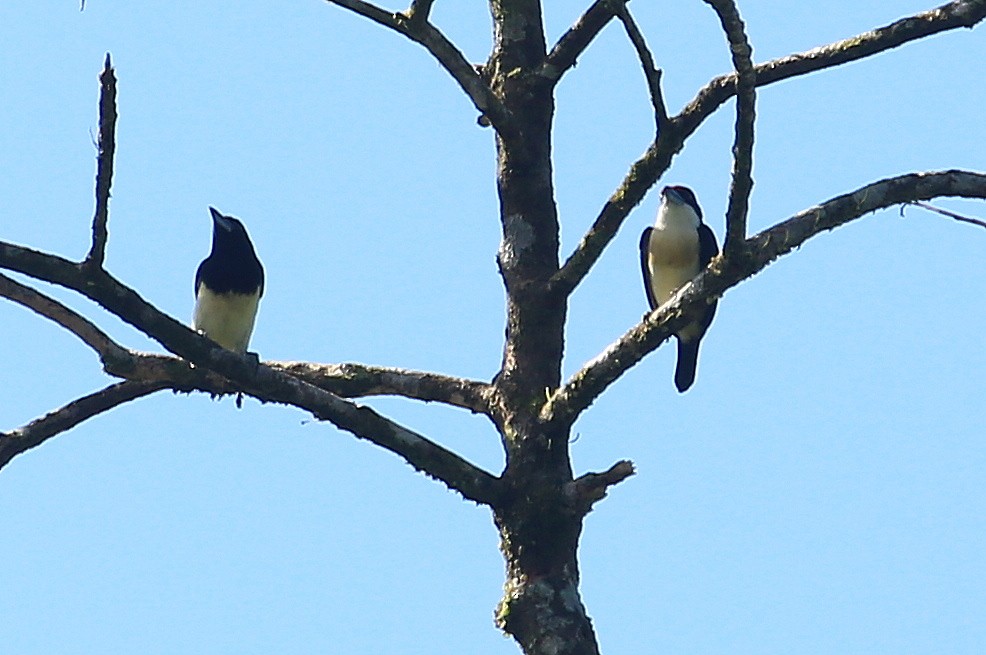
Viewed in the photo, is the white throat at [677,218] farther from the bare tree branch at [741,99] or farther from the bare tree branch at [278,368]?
the bare tree branch at [741,99]

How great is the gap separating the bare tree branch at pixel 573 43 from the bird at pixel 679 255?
225 cm

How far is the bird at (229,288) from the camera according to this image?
731 cm

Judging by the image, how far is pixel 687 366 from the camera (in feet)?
27.4

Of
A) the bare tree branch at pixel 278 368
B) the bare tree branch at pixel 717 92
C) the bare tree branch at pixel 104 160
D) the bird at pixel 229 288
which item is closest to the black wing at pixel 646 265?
the bird at pixel 229 288

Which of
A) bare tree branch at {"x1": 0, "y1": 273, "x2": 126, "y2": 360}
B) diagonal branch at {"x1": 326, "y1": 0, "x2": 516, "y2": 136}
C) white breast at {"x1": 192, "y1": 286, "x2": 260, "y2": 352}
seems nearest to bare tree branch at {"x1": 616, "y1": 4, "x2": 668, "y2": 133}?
diagonal branch at {"x1": 326, "y1": 0, "x2": 516, "y2": 136}

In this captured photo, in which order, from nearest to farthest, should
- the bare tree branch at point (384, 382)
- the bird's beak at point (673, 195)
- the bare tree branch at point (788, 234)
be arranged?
the bare tree branch at point (788, 234) < the bare tree branch at point (384, 382) < the bird's beak at point (673, 195)

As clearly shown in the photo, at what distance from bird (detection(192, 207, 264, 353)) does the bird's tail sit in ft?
7.72

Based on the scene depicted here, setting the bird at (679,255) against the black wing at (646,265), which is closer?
the bird at (679,255)

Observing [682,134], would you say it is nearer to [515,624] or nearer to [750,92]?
[750,92]

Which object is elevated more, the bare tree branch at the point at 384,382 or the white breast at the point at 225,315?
the white breast at the point at 225,315

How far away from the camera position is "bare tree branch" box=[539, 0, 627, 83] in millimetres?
5789

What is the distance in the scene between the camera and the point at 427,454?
4.96 meters

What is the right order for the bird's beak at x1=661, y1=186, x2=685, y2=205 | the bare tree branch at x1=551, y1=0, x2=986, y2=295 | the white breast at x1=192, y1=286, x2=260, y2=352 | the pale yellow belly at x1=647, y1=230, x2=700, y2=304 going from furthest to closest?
the bird's beak at x1=661, y1=186, x2=685, y2=205 → the pale yellow belly at x1=647, y1=230, x2=700, y2=304 → the white breast at x1=192, y1=286, x2=260, y2=352 → the bare tree branch at x1=551, y1=0, x2=986, y2=295

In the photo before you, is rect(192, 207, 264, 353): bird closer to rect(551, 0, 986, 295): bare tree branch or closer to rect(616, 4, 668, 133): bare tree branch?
rect(551, 0, 986, 295): bare tree branch
